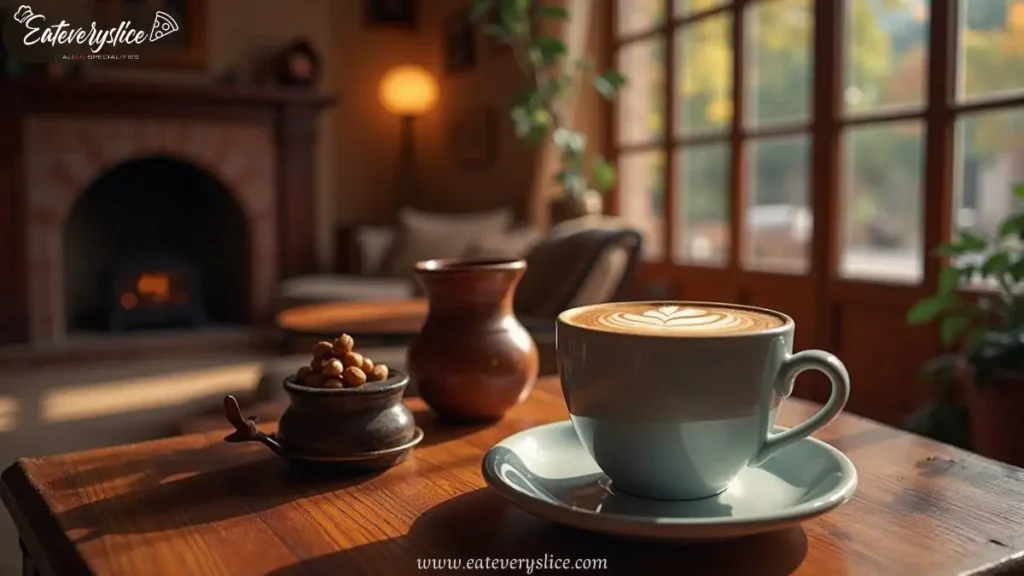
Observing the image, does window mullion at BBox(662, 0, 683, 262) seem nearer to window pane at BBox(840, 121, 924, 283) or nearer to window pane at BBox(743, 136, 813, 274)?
window pane at BBox(743, 136, 813, 274)

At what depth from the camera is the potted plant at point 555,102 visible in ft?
12.6

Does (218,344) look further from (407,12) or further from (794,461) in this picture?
(794,461)

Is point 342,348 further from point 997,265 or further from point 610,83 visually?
point 610,83

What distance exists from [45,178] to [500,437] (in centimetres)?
445

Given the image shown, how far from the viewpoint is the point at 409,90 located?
5.33 meters

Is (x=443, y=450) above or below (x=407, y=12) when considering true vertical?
below

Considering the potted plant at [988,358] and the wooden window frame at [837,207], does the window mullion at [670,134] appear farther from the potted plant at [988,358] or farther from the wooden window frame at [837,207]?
→ the potted plant at [988,358]

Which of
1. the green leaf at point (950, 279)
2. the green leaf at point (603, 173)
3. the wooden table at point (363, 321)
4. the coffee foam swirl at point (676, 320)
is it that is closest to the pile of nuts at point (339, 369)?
the coffee foam swirl at point (676, 320)

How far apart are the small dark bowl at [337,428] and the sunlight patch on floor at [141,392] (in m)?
2.61

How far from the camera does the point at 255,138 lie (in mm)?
5188

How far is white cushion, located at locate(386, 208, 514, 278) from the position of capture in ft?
14.2

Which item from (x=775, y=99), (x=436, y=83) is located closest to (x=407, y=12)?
(x=436, y=83)

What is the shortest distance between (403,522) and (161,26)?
191 inches

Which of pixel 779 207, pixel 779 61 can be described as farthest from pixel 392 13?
pixel 779 207
